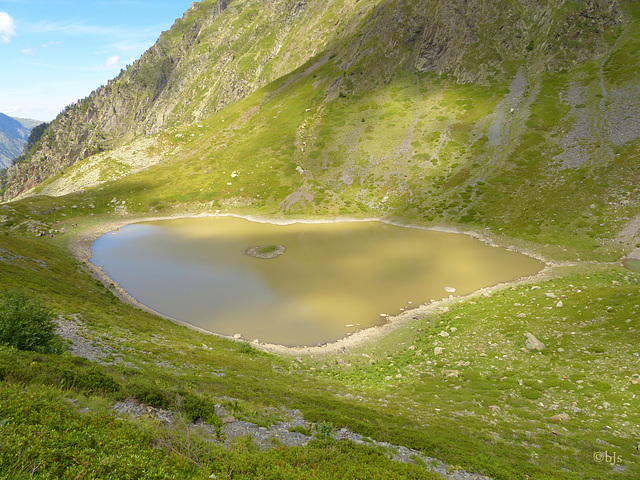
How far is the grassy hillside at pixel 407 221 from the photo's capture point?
1066 centimetres

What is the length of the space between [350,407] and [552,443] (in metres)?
10.2

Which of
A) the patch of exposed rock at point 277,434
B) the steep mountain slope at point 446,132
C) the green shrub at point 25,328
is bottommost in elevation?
the patch of exposed rock at point 277,434

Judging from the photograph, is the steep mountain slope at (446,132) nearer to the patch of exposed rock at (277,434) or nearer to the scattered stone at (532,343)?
the scattered stone at (532,343)

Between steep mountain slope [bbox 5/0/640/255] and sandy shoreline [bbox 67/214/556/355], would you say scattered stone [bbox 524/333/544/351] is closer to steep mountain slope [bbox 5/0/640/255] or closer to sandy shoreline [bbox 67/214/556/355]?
sandy shoreline [bbox 67/214/556/355]

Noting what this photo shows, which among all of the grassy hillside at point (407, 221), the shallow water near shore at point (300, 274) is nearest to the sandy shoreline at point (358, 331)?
the shallow water near shore at point (300, 274)

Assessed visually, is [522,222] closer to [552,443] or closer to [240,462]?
[552,443]

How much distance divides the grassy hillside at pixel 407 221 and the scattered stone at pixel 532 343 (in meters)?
0.61

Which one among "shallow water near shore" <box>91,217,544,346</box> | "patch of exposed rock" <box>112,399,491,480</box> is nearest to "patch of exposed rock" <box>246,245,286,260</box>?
"shallow water near shore" <box>91,217,544,346</box>

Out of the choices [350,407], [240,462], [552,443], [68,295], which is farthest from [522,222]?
[68,295]

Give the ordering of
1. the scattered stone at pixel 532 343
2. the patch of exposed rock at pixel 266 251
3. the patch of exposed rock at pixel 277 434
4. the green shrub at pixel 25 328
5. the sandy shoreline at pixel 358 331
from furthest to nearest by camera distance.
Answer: the patch of exposed rock at pixel 266 251
the sandy shoreline at pixel 358 331
the scattered stone at pixel 532 343
the green shrub at pixel 25 328
the patch of exposed rock at pixel 277 434

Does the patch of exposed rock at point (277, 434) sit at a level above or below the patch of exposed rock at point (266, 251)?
above

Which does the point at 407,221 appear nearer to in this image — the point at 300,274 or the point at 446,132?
the point at 300,274

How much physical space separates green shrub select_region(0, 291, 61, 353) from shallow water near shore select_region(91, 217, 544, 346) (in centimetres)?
1891

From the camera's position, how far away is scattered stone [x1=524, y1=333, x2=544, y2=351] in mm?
24062
